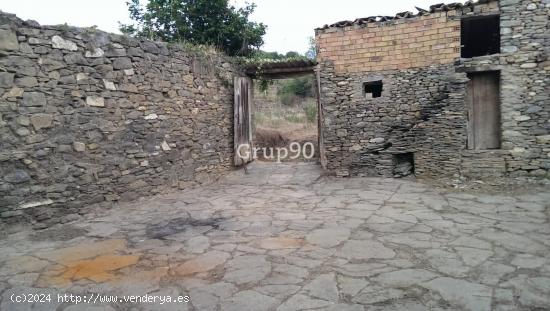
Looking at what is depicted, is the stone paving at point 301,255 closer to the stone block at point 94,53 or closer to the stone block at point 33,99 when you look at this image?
the stone block at point 33,99

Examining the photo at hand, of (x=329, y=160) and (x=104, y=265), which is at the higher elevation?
(x=329, y=160)

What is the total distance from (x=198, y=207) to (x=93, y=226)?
155cm

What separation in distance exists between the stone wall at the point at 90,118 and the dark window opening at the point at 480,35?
5.71 meters

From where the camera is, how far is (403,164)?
7.36 m

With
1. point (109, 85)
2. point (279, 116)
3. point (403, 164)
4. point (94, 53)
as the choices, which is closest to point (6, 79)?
point (94, 53)

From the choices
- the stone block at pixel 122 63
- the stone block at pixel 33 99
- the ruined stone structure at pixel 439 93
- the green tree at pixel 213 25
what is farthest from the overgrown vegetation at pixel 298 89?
the stone block at pixel 33 99

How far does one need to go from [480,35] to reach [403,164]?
11.4 feet

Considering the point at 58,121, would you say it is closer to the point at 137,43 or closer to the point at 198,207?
the point at 137,43

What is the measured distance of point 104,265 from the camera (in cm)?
337

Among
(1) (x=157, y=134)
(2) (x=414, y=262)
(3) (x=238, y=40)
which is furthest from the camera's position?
(3) (x=238, y=40)

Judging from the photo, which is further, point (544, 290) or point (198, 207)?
point (198, 207)

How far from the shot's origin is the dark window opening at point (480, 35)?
7.09 metres

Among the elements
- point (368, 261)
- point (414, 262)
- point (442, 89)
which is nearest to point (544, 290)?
point (414, 262)

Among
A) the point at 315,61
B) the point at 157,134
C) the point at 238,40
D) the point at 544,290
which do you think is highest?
the point at 238,40
